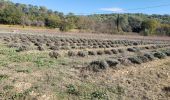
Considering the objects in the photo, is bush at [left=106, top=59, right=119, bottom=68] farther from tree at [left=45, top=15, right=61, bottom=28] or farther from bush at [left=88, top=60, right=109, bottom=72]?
tree at [left=45, top=15, right=61, bottom=28]

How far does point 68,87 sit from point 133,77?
367 centimetres

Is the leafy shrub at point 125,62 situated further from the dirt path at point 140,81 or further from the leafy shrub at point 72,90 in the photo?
the leafy shrub at point 72,90

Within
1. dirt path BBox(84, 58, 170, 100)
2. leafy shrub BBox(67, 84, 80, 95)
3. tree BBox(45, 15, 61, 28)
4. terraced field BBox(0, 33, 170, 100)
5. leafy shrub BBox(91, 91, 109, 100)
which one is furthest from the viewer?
tree BBox(45, 15, 61, 28)

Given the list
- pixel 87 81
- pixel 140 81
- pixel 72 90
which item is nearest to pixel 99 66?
pixel 87 81

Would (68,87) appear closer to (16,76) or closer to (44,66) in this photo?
(16,76)

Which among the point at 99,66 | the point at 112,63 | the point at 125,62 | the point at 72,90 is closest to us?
the point at 72,90

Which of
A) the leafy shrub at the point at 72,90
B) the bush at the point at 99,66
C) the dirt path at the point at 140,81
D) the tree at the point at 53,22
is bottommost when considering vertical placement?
the tree at the point at 53,22

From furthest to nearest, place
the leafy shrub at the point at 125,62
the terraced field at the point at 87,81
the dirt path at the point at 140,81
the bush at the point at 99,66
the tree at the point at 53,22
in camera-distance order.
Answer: the tree at the point at 53,22
the leafy shrub at the point at 125,62
the bush at the point at 99,66
the dirt path at the point at 140,81
the terraced field at the point at 87,81

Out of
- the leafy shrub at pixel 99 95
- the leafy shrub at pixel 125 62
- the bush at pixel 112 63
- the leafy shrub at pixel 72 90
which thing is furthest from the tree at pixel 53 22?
the leafy shrub at pixel 99 95

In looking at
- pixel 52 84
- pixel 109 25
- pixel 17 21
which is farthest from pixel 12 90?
pixel 109 25

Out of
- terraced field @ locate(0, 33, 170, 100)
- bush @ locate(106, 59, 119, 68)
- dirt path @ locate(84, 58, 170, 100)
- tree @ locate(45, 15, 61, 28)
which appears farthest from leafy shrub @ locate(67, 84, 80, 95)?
tree @ locate(45, 15, 61, 28)

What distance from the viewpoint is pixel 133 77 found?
15.6 metres

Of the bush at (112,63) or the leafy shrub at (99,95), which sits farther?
the bush at (112,63)

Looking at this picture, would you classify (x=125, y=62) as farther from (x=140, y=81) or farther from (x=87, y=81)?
(x=87, y=81)
